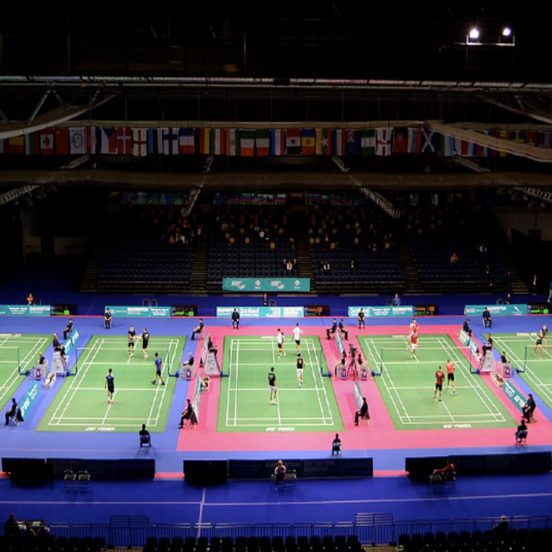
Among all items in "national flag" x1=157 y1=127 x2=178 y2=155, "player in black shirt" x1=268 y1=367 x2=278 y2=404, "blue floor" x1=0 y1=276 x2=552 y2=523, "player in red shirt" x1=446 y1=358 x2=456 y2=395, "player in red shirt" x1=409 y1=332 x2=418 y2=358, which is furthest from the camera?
"national flag" x1=157 y1=127 x2=178 y2=155

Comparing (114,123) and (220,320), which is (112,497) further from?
(114,123)

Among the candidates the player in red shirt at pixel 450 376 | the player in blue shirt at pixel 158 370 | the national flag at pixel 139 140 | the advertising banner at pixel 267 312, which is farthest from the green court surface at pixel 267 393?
the national flag at pixel 139 140

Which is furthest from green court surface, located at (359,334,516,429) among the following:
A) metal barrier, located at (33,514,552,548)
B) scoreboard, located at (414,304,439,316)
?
metal barrier, located at (33,514,552,548)

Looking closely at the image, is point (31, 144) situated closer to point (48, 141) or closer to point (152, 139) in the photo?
point (48, 141)

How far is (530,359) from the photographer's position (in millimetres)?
39250

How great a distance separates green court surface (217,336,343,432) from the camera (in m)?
30.8

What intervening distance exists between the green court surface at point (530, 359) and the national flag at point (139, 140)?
887 inches

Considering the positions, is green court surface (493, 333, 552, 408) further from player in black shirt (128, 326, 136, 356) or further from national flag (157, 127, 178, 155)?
national flag (157, 127, 178, 155)

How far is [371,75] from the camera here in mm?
20312

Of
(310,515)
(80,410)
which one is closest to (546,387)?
(310,515)

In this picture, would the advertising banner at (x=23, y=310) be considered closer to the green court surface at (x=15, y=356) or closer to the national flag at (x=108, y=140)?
the green court surface at (x=15, y=356)

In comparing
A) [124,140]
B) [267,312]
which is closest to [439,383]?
[267,312]

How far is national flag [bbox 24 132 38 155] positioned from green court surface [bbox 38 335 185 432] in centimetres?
1362

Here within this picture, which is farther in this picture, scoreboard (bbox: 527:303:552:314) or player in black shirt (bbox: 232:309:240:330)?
scoreboard (bbox: 527:303:552:314)
